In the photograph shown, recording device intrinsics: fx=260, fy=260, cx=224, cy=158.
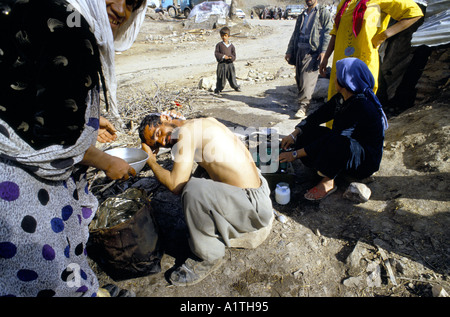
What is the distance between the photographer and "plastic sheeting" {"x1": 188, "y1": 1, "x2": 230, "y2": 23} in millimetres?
20359

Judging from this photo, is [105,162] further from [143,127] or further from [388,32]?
[388,32]

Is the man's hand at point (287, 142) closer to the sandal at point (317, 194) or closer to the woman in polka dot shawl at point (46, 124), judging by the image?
the sandal at point (317, 194)

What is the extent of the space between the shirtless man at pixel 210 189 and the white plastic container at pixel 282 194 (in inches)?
30.2

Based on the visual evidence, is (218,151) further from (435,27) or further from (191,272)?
(435,27)

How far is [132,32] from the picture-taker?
1.77 metres

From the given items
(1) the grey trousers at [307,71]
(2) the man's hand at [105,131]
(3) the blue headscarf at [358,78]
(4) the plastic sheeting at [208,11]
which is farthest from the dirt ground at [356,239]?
(4) the plastic sheeting at [208,11]

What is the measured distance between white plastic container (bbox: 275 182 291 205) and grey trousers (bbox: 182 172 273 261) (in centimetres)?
76

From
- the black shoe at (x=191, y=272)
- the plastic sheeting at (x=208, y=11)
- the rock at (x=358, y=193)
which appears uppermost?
the plastic sheeting at (x=208, y=11)

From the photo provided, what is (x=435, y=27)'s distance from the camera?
4.34 meters

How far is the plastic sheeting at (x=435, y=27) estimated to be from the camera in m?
4.23

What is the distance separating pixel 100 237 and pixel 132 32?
1.53 metres

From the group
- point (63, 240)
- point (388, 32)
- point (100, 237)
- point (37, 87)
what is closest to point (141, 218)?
point (100, 237)

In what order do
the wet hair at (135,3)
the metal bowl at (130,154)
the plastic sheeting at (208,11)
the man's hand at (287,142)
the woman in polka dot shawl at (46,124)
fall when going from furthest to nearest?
the plastic sheeting at (208,11), the man's hand at (287,142), the metal bowl at (130,154), the wet hair at (135,3), the woman in polka dot shawl at (46,124)

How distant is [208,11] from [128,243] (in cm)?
2330
